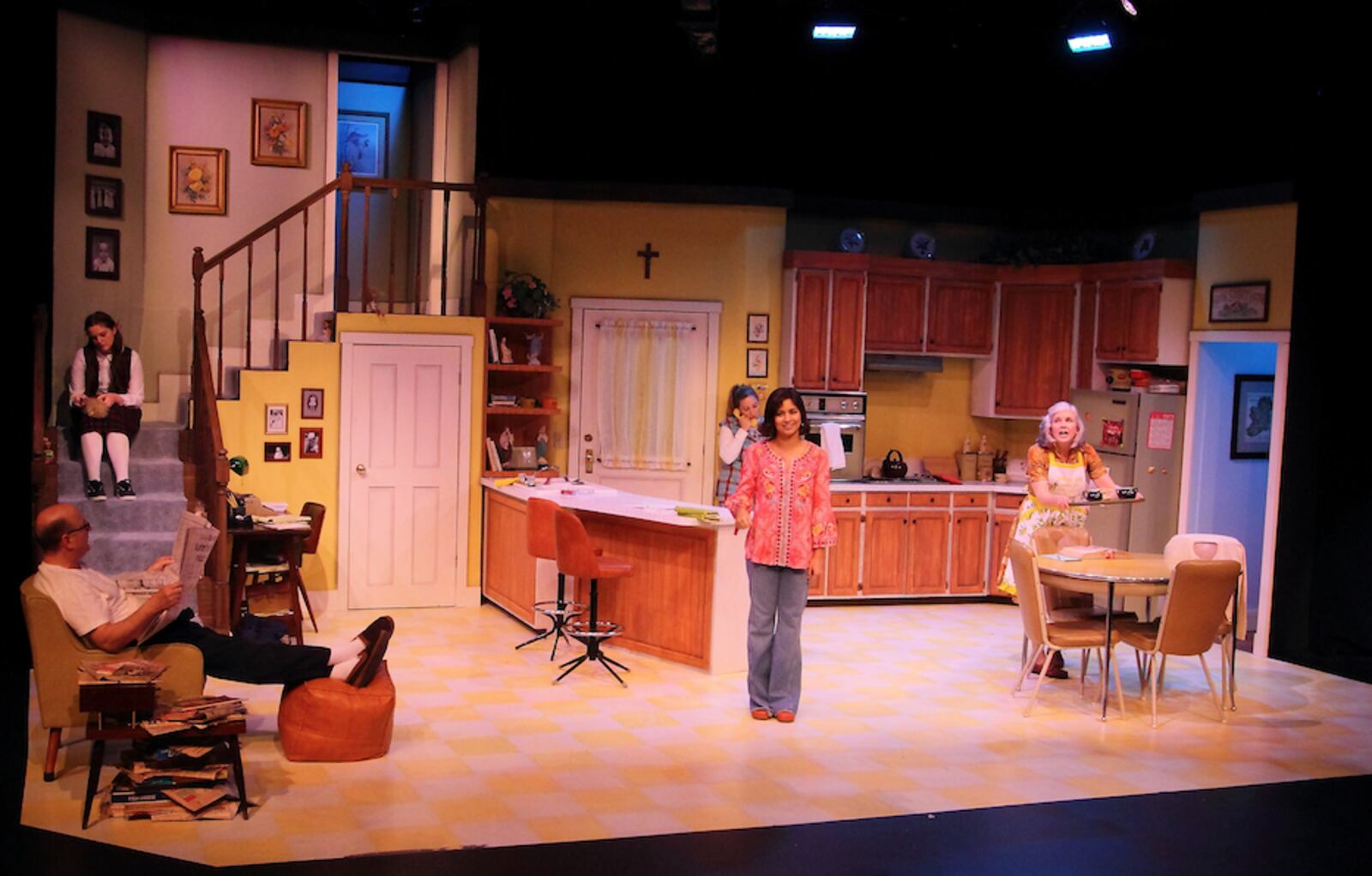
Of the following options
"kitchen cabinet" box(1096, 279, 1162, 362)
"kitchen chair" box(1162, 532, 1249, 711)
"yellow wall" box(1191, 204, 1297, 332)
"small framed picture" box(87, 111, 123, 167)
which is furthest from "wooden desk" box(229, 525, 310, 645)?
"yellow wall" box(1191, 204, 1297, 332)

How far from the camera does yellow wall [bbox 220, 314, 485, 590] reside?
8.49 metres

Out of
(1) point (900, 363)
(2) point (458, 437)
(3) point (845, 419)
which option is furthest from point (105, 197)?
(1) point (900, 363)

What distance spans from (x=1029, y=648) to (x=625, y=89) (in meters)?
4.85

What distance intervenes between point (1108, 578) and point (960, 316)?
13.1 ft

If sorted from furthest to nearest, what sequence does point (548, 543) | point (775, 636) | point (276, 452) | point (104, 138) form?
point (104, 138) → point (276, 452) → point (548, 543) → point (775, 636)

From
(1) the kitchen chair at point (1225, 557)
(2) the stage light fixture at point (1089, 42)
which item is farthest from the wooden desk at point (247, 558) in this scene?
(2) the stage light fixture at point (1089, 42)

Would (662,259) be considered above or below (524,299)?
above

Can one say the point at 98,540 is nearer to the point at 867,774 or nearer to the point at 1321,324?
the point at 867,774

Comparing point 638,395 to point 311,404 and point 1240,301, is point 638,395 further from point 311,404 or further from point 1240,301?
point 1240,301

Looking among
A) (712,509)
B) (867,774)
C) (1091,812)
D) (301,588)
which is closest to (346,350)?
(301,588)

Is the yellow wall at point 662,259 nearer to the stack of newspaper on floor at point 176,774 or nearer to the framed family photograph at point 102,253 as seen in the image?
the framed family photograph at point 102,253

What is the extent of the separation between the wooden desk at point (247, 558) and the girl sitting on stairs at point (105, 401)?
3.52 ft

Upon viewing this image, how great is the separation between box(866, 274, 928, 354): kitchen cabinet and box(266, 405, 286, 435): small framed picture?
4.25 meters

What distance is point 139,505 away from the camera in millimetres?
8023
